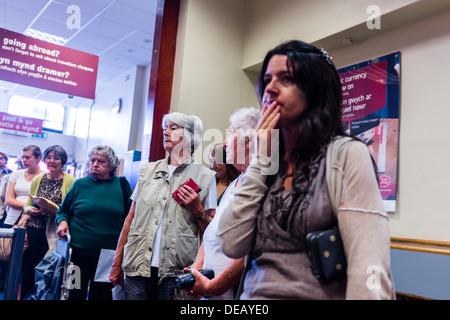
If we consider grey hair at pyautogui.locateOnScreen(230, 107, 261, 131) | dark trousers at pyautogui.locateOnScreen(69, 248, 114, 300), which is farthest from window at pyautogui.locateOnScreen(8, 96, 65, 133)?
grey hair at pyautogui.locateOnScreen(230, 107, 261, 131)

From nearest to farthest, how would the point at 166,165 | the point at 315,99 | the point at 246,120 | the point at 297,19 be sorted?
1. the point at 315,99
2. the point at 246,120
3. the point at 166,165
4. the point at 297,19

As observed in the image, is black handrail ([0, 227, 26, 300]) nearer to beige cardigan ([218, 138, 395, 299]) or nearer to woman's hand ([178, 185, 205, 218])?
woman's hand ([178, 185, 205, 218])

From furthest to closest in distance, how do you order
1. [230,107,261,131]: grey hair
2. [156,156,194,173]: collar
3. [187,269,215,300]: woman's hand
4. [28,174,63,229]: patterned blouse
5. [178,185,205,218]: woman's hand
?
1. [28,174,63,229]: patterned blouse
2. [156,156,194,173]: collar
3. [178,185,205,218]: woman's hand
4. [230,107,261,131]: grey hair
5. [187,269,215,300]: woman's hand

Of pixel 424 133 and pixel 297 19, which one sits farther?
pixel 297 19

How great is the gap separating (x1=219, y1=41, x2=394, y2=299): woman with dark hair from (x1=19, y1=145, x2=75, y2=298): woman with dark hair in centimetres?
266

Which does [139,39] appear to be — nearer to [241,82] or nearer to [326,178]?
[241,82]

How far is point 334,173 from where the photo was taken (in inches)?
36.3

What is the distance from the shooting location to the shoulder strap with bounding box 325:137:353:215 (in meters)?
0.91

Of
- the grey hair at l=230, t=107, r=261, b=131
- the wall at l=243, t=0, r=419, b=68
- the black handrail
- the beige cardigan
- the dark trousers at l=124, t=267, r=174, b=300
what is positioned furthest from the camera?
the wall at l=243, t=0, r=419, b=68

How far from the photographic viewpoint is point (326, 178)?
0.93 metres

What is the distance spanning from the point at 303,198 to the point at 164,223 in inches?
52.4

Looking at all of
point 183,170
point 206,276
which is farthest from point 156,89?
point 206,276

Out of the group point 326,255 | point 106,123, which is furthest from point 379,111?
point 106,123

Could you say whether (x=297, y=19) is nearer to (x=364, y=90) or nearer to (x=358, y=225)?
(x=364, y=90)
